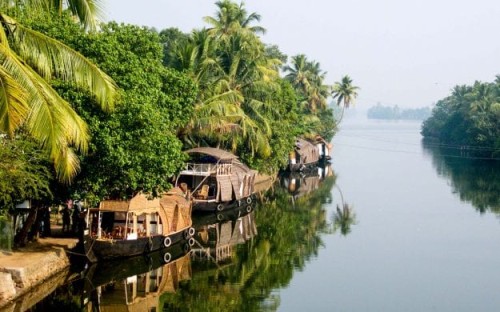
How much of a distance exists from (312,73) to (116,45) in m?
47.6

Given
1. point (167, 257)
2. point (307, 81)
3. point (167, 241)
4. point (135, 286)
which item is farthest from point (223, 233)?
point (307, 81)

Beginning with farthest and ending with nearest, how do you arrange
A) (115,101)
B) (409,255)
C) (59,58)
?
(409,255)
(115,101)
(59,58)

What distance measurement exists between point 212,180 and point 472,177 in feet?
85.4

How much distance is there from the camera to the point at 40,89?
929cm

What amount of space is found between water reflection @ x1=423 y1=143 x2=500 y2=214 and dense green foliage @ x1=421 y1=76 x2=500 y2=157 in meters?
2.29

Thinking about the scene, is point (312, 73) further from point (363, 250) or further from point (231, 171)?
point (363, 250)

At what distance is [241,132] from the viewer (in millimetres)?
32000

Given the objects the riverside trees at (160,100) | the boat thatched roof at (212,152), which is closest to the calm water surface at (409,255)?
the riverside trees at (160,100)

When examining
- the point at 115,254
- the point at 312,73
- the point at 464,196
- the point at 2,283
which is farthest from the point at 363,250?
the point at 312,73

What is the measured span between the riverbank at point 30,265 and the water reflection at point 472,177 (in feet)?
73.9

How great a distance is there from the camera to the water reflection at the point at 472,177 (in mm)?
35281

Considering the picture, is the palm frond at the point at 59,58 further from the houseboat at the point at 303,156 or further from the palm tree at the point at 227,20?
the houseboat at the point at 303,156

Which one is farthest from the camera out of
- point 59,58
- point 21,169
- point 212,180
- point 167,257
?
point 212,180

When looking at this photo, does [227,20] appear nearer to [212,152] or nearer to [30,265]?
[212,152]
